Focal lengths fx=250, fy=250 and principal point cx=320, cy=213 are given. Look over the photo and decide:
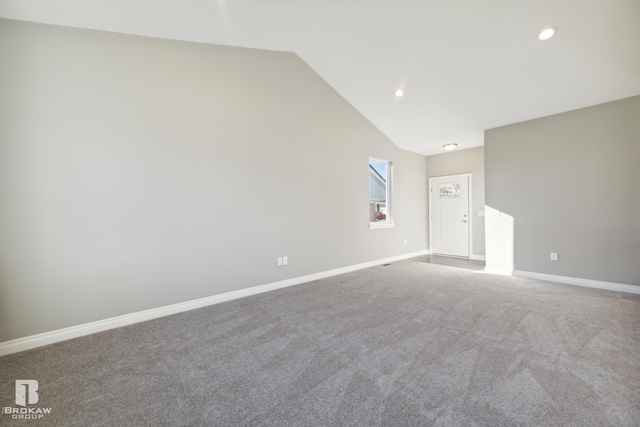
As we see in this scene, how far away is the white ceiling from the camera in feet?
7.97

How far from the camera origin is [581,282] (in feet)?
12.1

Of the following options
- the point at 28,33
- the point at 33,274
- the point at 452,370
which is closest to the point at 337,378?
the point at 452,370

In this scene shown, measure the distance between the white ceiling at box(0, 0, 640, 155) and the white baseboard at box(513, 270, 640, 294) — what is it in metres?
2.55

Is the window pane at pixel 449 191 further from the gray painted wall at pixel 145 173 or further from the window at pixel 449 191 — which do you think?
the gray painted wall at pixel 145 173

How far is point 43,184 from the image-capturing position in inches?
86.8

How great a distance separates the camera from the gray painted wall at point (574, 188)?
3.36 m

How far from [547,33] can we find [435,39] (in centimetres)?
112

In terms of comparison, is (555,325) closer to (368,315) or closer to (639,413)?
(639,413)

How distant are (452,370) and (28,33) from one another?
14.4 feet

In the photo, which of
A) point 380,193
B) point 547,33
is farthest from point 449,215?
point 547,33

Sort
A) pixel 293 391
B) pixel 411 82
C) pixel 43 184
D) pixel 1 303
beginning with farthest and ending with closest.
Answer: pixel 411 82, pixel 43 184, pixel 1 303, pixel 293 391

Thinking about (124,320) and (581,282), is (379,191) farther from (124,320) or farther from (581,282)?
(124,320)
